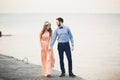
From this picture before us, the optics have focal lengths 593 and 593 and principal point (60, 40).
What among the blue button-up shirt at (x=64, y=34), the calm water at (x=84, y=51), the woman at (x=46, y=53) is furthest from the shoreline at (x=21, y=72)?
the calm water at (x=84, y=51)

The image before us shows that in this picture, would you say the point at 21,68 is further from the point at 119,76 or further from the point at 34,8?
the point at 119,76

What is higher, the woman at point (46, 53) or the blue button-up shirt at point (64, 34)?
the blue button-up shirt at point (64, 34)

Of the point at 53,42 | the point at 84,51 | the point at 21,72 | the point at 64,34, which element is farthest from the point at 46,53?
the point at 84,51

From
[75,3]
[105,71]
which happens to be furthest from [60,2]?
[105,71]

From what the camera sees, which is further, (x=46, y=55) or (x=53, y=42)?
(x=46, y=55)

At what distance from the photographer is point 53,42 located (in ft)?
29.7

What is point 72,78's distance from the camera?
357 inches

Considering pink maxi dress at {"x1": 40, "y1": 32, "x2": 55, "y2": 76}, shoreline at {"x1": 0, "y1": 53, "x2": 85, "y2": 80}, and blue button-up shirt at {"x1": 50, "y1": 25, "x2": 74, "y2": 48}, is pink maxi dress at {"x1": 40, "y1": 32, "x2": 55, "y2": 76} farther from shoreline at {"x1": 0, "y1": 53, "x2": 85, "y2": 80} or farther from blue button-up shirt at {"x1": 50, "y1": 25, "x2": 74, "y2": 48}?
blue button-up shirt at {"x1": 50, "y1": 25, "x2": 74, "y2": 48}

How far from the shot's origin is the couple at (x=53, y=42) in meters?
8.93

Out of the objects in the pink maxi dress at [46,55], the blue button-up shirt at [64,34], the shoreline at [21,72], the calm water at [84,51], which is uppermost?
the blue button-up shirt at [64,34]

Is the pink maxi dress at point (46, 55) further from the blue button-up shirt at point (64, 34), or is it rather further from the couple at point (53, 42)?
the blue button-up shirt at point (64, 34)

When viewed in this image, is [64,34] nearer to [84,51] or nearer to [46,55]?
[46,55]

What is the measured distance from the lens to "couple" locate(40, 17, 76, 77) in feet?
29.3

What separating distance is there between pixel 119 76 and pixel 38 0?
93.5 inches
